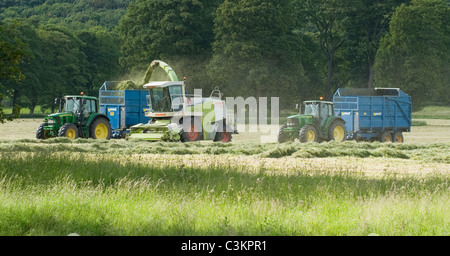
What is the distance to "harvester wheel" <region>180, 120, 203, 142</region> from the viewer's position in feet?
95.2

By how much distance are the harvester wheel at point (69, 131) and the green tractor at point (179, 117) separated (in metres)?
2.51

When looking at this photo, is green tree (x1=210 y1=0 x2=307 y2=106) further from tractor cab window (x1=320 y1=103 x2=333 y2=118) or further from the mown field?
the mown field

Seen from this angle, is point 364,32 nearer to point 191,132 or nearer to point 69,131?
point 191,132

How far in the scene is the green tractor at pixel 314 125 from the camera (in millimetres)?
30094

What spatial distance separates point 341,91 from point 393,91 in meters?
3.15

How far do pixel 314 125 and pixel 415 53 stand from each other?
36839mm

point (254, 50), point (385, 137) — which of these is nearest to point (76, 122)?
point (385, 137)

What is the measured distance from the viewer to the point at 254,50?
6241cm

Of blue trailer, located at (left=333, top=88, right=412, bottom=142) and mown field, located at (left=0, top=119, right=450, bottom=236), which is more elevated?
blue trailer, located at (left=333, top=88, right=412, bottom=142)

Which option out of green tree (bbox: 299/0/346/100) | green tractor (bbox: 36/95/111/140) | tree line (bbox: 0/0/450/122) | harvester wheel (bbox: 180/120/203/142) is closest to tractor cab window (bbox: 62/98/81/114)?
green tractor (bbox: 36/95/111/140)

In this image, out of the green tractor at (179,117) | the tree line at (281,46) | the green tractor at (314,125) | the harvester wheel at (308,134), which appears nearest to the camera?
the green tractor at (179,117)

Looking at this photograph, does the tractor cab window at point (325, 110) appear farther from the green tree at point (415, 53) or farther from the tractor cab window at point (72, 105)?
the green tree at point (415, 53)

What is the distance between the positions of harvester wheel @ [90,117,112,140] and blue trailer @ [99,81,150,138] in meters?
1.46

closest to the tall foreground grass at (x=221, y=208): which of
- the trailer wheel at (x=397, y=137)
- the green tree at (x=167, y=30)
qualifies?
the trailer wheel at (x=397, y=137)
